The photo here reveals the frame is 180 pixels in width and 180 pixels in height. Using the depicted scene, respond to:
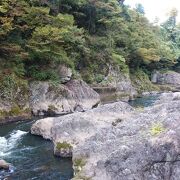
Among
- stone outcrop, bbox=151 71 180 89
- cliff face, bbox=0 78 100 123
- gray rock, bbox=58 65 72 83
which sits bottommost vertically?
cliff face, bbox=0 78 100 123

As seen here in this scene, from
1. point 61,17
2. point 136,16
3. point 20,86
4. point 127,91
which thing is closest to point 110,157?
point 20,86

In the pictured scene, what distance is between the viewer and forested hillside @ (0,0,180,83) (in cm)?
2770

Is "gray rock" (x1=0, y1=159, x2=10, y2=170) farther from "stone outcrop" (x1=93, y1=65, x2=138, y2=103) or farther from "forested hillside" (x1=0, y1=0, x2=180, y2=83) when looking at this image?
"stone outcrop" (x1=93, y1=65, x2=138, y2=103)

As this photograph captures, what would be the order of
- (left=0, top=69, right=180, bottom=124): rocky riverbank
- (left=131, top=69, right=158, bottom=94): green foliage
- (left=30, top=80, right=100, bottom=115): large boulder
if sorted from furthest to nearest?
1. (left=131, top=69, right=158, bottom=94): green foliage
2. (left=30, top=80, right=100, bottom=115): large boulder
3. (left=0, top=69, right=180, bottom=124): rocky riverbank

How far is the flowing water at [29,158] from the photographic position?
13465mm

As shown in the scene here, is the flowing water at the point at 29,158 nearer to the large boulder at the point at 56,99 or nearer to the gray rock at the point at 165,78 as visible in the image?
the large boulder at the point at 56,99

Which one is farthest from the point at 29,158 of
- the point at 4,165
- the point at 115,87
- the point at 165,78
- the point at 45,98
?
the point at 165,78

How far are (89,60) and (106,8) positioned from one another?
21.0 feet

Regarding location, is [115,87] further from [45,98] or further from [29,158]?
[29,158]

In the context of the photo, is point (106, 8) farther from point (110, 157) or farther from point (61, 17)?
point (110, 157)

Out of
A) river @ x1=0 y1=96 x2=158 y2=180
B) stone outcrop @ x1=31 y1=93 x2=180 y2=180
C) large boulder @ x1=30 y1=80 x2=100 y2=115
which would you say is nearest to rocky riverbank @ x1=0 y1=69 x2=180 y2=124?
large boulder @ x1=30 y1=80 x2=100 y2=115

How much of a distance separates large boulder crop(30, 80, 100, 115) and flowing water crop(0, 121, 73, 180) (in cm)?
545

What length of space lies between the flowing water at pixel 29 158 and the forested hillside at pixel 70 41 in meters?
8.45

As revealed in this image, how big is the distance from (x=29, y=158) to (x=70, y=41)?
1830cm
